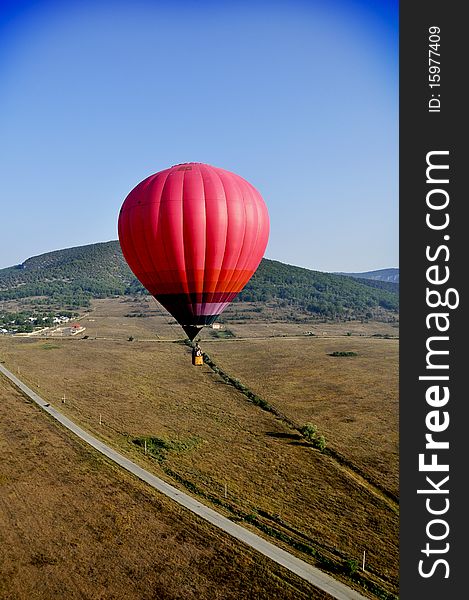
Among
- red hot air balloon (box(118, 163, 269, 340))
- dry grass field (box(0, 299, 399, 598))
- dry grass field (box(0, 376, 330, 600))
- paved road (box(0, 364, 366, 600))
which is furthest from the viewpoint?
red hot air balloon (box(118, 163, 269, 340))

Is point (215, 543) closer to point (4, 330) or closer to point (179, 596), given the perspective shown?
point (179, 596)

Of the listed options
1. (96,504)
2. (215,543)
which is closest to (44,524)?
(96,504)

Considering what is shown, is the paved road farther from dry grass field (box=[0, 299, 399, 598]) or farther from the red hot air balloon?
the red hot air balloon

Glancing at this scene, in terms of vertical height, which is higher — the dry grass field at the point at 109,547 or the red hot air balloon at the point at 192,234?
the red hot air balloon at the point at 192,234

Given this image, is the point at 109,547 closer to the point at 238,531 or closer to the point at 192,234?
the point at 238,531

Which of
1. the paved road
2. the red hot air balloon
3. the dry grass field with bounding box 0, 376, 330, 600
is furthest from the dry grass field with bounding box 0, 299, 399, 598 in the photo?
the red hot air balloon

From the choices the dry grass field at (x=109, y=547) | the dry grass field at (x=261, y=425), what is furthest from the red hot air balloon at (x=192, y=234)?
the dry grass field at (x=109, y=547)

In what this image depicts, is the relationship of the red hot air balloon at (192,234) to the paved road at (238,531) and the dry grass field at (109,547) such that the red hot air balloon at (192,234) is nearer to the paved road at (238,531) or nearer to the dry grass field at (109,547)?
the paved road at (238,531)
